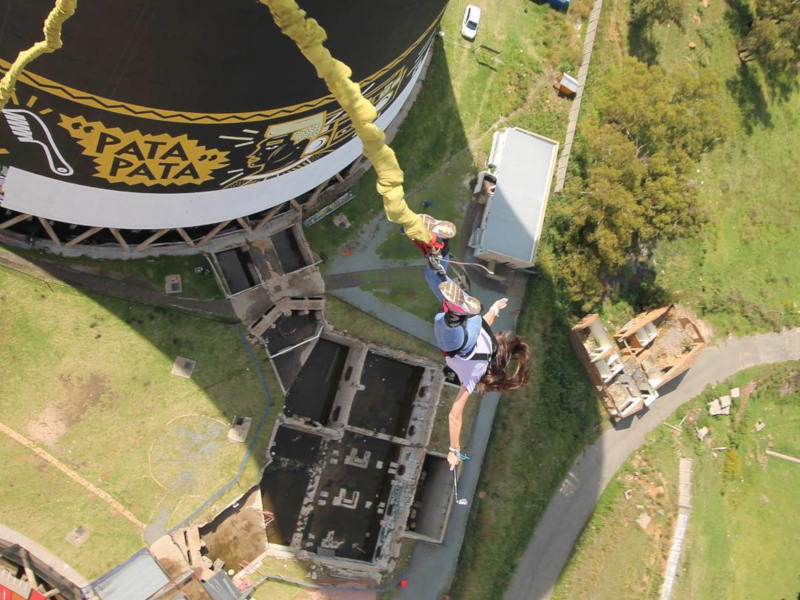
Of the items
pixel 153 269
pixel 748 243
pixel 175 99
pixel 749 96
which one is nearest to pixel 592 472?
pixel 748 243

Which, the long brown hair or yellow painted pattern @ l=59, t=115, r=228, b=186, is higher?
yellow painted pattern @ l=59, t=115, r=228, b=186

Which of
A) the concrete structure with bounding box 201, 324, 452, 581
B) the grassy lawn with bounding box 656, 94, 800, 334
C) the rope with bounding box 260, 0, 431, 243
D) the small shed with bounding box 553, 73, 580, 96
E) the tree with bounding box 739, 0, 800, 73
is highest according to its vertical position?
the tree with bounding box 739, 0, 800, 73

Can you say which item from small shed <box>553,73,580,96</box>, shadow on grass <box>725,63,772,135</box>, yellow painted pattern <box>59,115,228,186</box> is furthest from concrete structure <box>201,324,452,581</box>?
shadow on grass <box>725,63,772,135</box>

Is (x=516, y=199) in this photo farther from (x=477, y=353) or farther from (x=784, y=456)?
(x=784, y=456)

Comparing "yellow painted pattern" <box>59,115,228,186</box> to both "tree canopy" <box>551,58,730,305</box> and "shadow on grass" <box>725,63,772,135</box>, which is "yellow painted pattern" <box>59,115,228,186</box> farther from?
"shadow on grass" <box>725,63,772,135</box>

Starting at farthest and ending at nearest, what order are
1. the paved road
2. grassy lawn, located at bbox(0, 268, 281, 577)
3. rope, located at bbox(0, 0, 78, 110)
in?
the paved road → grassy lawn, located at bbox(0, 268, 281, 577) → rope, located at bbox(0, 0, 78, 110)

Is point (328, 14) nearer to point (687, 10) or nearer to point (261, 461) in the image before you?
point (261, 461)
